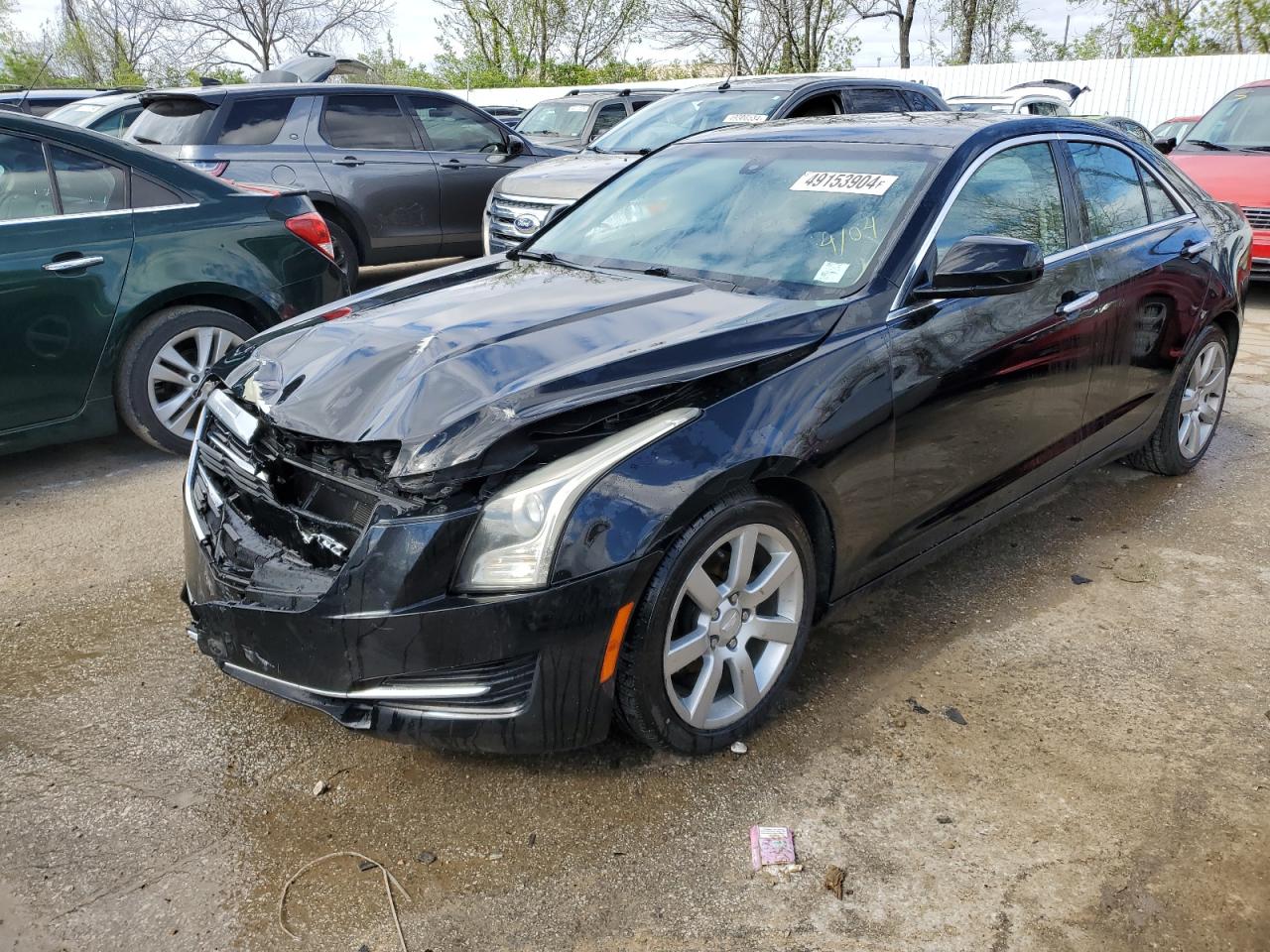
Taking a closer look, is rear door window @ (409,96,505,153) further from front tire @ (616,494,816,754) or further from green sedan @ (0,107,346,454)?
front tire @ (616,494,816,754)

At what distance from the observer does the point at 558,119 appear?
1343 centimetres

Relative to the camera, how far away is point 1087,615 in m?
3.66

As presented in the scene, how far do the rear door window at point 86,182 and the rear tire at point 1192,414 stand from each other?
4939 millimetres

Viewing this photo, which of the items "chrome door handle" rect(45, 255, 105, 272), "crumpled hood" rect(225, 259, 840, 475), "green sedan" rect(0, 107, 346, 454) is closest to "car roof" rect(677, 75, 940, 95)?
"green sedan" rect(0, 107, 346, 454)

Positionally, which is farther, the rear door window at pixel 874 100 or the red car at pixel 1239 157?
the red car at pixel 1239 157

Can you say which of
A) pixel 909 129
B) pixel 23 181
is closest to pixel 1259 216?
pixel 909 129

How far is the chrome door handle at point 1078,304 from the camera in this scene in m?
3.65

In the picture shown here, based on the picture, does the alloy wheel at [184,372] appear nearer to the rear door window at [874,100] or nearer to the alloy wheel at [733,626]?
the alloy wheel at [733,626]

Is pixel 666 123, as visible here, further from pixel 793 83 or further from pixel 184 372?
pixel 184 372

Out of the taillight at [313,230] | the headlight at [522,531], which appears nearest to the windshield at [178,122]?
the taillight at [313,230]

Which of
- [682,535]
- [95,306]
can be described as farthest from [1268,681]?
[95,306]

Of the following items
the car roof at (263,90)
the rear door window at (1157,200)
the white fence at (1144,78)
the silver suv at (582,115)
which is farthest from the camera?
the white fence at (1144,78)

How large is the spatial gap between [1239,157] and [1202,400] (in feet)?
18.9

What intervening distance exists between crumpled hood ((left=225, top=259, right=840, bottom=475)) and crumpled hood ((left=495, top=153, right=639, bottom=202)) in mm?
4209
